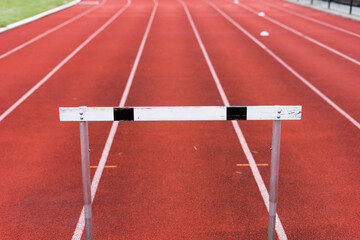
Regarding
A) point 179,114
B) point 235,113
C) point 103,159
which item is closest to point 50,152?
point 103,159

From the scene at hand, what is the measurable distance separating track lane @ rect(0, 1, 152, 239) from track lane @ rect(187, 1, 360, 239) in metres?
2.23

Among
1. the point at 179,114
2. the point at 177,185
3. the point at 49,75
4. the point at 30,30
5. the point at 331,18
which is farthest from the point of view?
the point at 331,18

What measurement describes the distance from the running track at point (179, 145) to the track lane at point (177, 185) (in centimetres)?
2

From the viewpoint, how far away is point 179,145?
6164 mm

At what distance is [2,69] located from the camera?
36.1 ft

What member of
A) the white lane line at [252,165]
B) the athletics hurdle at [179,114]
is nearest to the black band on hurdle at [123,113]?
the athletics hurdle at [179,114]

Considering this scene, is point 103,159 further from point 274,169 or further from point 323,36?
point 323,36

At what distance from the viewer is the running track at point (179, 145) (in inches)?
167

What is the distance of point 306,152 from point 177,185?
1.99 meters

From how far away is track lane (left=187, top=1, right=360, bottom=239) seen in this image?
428 cm

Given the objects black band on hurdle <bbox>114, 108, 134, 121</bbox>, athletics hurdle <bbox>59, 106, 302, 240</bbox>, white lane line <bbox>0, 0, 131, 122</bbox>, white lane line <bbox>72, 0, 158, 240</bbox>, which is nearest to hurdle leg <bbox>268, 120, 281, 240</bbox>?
athletics hurdle <bbox>59, 106, 302, 240</bbox>

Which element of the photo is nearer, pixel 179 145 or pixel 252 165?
pixel 252 165

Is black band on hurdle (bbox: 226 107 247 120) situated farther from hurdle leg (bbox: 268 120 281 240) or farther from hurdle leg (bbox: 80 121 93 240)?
hurdle leg (bbox: 80 121 93 240)

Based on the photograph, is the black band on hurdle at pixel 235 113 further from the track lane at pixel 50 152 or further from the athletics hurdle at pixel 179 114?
the track lane at pixel 50 152
